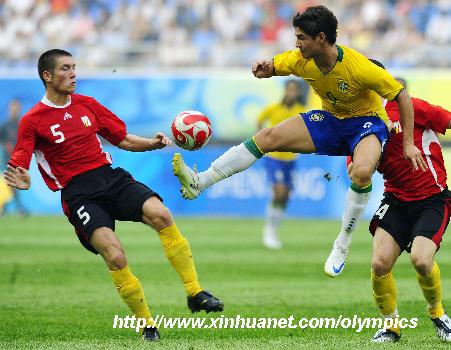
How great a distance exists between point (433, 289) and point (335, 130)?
159 cm

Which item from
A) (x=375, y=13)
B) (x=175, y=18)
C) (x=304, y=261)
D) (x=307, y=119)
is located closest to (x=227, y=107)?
(x=175, y=18)

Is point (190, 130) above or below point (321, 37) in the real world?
below

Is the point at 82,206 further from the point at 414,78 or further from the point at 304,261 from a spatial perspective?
the point at 414,78

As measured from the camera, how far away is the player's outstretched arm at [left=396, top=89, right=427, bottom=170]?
8.20 metres

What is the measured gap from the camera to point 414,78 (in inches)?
935

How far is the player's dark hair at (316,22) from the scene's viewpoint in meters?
8.59

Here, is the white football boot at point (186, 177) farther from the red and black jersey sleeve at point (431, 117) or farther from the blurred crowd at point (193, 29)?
the blurred crowd at point (193, 29)

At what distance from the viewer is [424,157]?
349 inches

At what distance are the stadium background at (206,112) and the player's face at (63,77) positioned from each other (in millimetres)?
2993

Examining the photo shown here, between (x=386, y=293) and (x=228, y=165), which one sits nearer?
(x=386, y=293)

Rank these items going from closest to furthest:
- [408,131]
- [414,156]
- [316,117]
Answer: [414,156] < [408,131] < [316,117]

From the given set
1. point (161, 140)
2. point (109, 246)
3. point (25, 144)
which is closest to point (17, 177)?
point (25, 144)

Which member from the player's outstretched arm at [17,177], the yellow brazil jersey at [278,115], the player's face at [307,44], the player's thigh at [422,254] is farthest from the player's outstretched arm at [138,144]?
the yellow brazil jersey at [278,115]

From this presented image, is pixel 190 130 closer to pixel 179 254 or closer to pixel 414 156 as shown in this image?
pixel 179 254
